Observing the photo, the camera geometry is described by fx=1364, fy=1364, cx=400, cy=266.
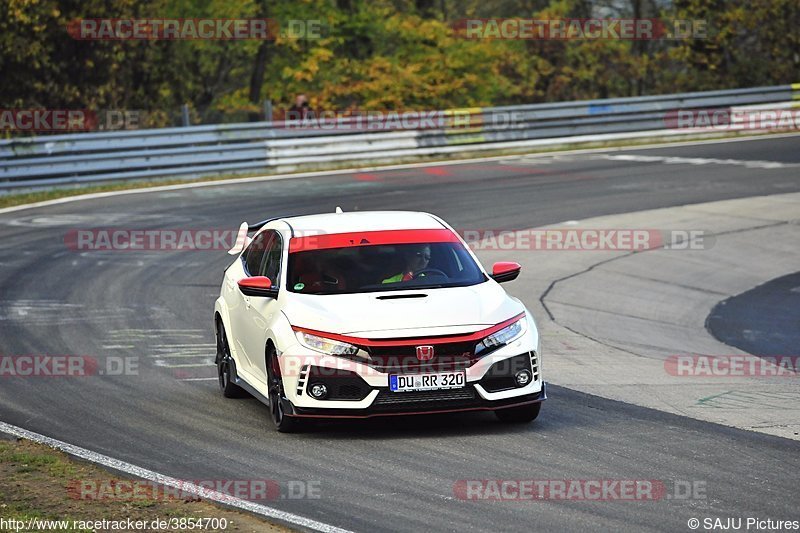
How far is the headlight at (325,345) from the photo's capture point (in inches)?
372

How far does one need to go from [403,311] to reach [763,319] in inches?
359

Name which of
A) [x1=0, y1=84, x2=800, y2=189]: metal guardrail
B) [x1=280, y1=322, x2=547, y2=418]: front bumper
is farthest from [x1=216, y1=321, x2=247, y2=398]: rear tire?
[x1=0, y1=84, x2=800, y2=189]: metal guardrail

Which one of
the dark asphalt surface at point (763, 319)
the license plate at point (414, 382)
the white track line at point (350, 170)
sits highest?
the license plate at point (414, 382)

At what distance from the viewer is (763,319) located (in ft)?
57.3

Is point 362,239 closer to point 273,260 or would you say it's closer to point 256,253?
point 273,260

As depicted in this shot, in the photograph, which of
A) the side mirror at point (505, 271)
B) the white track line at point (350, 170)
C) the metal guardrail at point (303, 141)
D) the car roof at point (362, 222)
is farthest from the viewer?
the metal guardrail at point (303, 141)

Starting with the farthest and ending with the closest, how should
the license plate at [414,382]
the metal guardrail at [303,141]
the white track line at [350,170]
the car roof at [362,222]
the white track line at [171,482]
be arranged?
1. the metal guardrail at [303,141]
2. the white track line at [350,170]
3. the car roof at [362,222]
4. the license plate at [414,382]
5. the white track line at [171,482]

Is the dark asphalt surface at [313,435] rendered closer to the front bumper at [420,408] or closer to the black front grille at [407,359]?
the front bumper at [420,408]

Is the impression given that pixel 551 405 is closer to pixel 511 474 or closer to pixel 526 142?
pixel 511 474

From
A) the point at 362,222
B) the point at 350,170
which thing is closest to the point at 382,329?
the point at 362,222

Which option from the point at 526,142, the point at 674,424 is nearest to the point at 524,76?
the point at 526,142

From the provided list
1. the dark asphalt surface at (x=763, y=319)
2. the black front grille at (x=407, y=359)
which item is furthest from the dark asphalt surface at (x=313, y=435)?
the dark asphalt surface at (x=763, y=319)

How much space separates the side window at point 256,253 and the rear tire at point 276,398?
141 centimetres

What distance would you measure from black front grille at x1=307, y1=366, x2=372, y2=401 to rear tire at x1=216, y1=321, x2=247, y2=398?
199 centimetres
